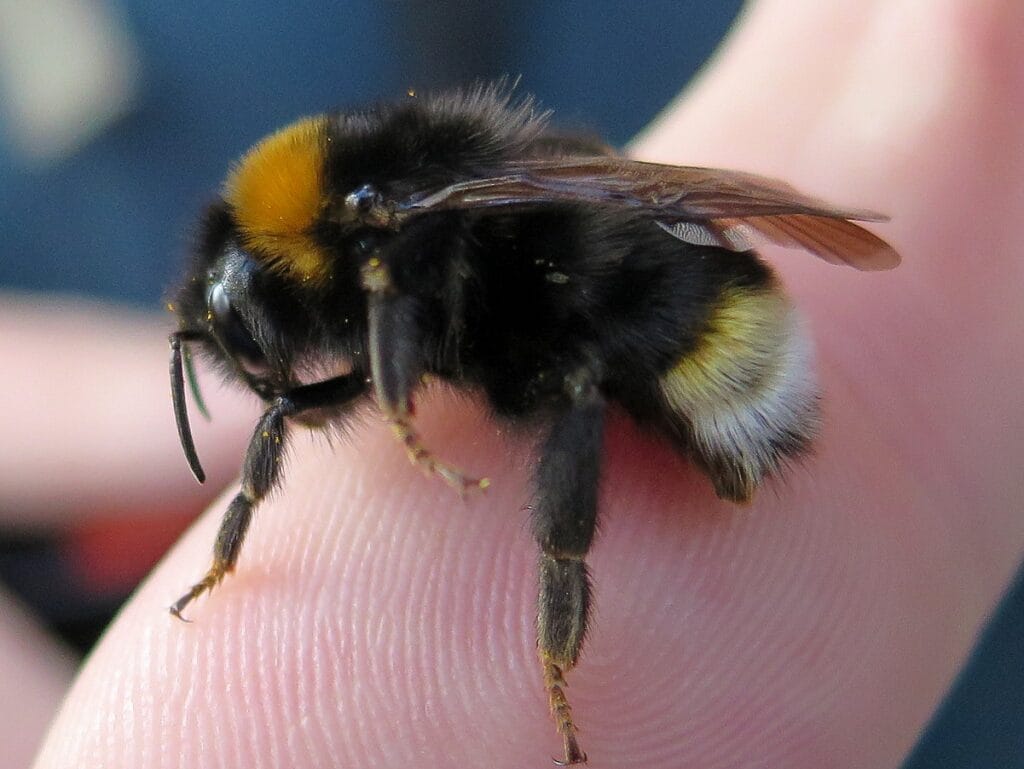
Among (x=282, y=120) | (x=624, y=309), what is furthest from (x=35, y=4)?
(x=624, y=309)

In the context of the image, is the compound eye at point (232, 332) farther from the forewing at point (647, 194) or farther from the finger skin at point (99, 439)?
the finger skin at point (99, 439)

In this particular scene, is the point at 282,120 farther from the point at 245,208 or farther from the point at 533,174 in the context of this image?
the point at 533,174

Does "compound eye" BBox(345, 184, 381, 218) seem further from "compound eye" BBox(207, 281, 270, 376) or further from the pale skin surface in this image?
the pale skin surface

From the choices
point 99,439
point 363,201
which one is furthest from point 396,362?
point 99,439

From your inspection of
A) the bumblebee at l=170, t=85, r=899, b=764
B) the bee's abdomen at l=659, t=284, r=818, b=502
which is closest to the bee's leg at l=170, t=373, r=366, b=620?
the bumblebee at l=170, t=85, r=899, b=764

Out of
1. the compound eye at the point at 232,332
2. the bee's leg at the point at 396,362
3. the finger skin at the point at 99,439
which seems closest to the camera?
the bee's leg at the point at 396,362

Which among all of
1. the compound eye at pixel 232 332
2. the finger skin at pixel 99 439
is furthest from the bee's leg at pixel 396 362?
the finger skin at pixel 99 439

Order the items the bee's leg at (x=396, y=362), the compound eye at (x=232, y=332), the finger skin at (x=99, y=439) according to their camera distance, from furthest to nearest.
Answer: the finger skin at (x=99, y=439) → the compound eye at (x=232, y=332) → the bee's leg at (x=396, y=362)

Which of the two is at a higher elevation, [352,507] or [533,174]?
[533,174]
